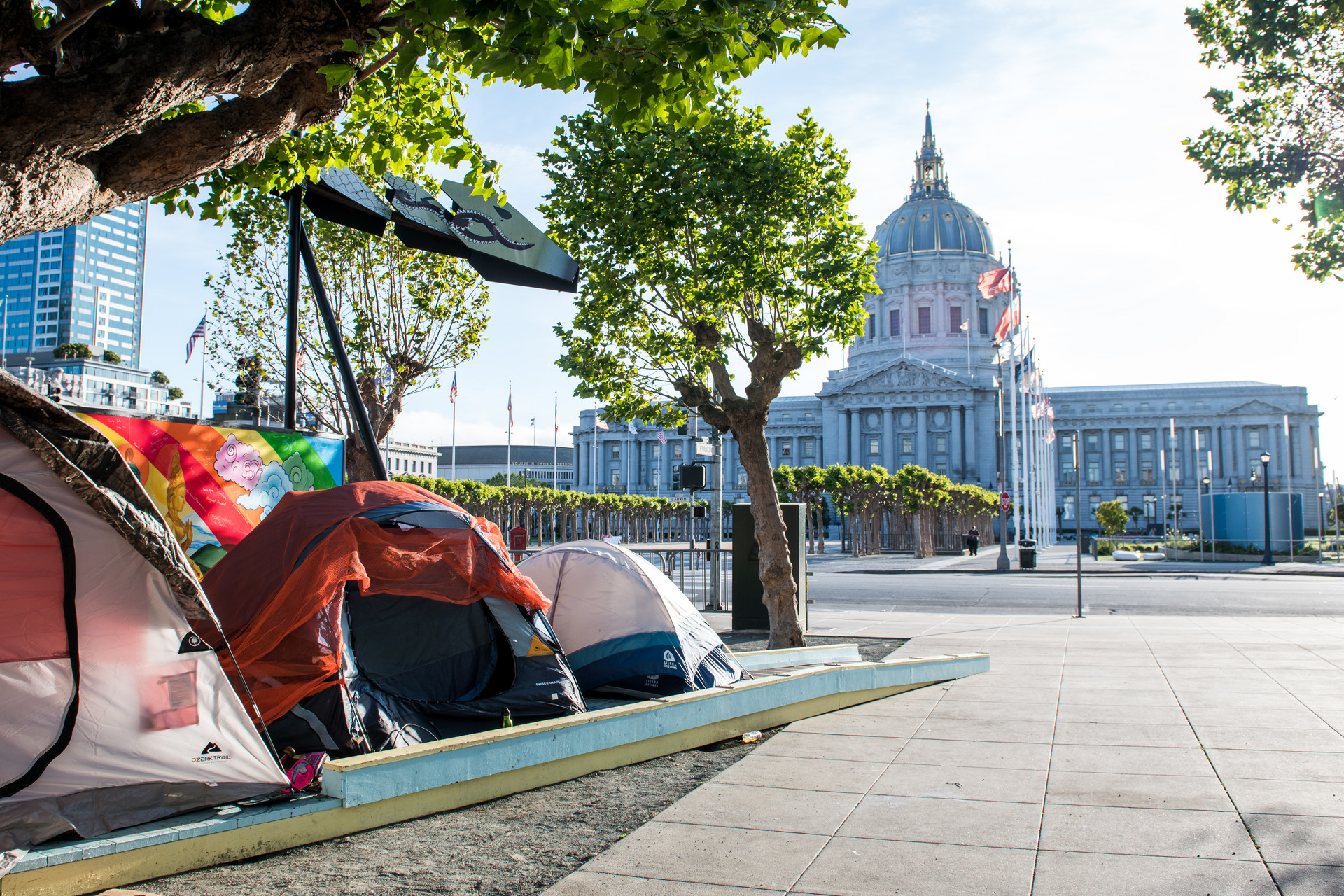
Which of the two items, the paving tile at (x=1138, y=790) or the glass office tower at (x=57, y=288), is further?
the glass office tower at (x=57, y=288)

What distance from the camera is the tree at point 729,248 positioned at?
11141 millimetres

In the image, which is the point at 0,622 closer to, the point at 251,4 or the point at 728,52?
the point at 251,4

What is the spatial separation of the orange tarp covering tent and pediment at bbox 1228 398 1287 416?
10994 centimetres

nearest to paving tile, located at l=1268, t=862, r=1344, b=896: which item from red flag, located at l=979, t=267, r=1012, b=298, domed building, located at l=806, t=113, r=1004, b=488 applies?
red flag, located at l=979, t=267, r=1012, b=298

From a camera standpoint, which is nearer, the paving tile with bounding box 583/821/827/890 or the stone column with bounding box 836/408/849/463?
the paving tile with bounding box 583/821/827/890

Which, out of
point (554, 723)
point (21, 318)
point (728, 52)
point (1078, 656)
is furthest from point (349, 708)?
point (21, 318)

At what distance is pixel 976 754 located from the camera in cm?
627

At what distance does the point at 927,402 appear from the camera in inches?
3883

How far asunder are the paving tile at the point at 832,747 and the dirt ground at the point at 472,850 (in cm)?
96

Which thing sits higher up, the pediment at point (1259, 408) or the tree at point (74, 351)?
the tree at point (74, 351)

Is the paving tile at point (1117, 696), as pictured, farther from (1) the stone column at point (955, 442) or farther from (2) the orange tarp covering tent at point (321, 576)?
(1) the stone column at point (955, 442)

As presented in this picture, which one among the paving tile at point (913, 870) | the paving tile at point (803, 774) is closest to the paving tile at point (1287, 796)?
the paving tile at point (913, 870)

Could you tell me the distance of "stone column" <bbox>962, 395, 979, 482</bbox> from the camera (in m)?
96.6

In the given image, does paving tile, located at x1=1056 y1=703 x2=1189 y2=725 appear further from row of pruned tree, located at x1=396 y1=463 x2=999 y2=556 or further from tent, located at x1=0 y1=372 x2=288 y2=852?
row of pruned tree, located at x1=396 y1=463 x2=999 y2=556
